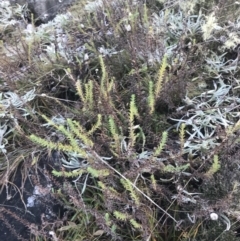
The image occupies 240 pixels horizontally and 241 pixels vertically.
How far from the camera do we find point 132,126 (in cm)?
164

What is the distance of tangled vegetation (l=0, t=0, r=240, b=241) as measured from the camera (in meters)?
1.69

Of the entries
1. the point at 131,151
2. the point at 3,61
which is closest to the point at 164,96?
the point at 131,151

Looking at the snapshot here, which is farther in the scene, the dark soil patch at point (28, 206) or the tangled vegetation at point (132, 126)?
the dark soil patch at point (28, 206)

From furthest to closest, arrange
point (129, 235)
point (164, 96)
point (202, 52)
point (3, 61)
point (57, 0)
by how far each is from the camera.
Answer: point (57, 0), point (3, 61), point (202, 52), point (164, 96), point (129, 235)

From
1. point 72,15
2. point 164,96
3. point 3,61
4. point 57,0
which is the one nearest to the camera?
point 164,96

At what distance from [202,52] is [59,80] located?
88cm

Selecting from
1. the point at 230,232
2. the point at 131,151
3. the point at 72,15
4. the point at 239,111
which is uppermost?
the point at 72,15

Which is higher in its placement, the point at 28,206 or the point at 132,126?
the point at 132,126

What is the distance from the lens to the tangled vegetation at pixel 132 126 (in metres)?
1.69

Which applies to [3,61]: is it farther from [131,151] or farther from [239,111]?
[239,111]

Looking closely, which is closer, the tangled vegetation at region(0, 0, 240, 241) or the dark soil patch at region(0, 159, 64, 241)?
the tangled vegetation at region(0, 0, 240, 241)

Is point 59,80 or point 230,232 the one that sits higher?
point 59,80

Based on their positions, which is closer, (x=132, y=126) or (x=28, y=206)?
(x=132, y=126)

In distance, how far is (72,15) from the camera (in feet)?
10.2
